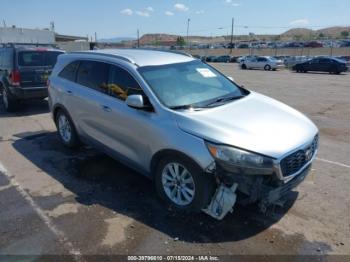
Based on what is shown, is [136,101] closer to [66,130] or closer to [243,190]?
[243,190]

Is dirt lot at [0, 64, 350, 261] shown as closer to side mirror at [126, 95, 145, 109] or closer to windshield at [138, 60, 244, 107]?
side mirror at [126, 95, 145, 109]

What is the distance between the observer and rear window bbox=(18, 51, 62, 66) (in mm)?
9258

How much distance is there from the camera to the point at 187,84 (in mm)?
4438

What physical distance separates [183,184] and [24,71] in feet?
24.0

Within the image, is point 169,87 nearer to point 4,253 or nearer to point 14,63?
point 4,253

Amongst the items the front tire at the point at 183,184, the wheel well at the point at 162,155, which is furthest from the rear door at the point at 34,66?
the front tire at the point at 183,184

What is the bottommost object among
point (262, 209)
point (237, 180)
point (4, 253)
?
point (4, 253)

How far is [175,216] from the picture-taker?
386 centimetres

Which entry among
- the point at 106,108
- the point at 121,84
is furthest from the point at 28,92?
the point at 121,84

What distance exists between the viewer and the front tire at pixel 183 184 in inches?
138

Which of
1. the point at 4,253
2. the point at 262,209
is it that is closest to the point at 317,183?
the point at 262,209

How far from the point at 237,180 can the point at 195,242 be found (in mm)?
779

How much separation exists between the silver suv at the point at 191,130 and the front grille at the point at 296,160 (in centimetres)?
1

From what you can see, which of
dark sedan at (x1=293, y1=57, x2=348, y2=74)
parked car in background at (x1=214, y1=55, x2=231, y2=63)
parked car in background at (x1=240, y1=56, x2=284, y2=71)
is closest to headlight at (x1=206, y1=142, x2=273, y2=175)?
dark sedan at (x1=293, y1=57, x2=348, y2=74)
